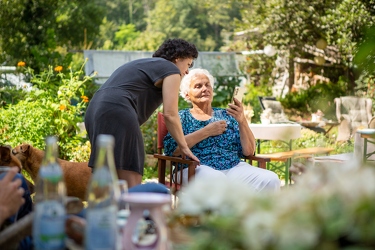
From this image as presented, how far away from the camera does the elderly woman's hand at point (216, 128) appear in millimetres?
3836

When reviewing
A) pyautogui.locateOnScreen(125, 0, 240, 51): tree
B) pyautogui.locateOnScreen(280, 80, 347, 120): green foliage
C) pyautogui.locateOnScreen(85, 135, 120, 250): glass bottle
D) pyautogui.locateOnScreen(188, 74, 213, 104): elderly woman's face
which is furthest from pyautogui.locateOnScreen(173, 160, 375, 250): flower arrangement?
pyautogui.locateOnScreen(125, 0, 240, 51): tree

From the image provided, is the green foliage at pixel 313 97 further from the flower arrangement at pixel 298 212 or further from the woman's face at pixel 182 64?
the flower arrangement at pixel 298 212

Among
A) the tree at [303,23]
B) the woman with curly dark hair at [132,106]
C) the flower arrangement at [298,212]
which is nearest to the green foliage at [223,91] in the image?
the tree at [303,23]

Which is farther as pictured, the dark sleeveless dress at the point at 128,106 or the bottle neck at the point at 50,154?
the dark sleeveless dress at the point at 128,106

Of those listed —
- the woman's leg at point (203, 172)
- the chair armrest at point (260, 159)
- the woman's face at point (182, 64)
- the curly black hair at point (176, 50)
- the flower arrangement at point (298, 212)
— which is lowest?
the woman's leg at point (203, 172)

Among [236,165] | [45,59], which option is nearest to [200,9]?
[45,59]

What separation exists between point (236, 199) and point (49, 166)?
0.44m

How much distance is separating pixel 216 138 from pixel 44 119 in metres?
2.79

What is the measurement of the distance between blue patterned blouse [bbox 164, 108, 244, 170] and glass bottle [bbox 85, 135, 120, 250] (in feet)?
8.09

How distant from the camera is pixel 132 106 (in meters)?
3.33

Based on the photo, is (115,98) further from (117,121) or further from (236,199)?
(236,199)

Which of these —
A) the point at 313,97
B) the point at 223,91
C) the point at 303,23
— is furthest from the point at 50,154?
the point at 313,97

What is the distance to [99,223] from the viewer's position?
52.3 inches

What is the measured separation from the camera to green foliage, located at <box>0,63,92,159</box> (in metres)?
6.05
